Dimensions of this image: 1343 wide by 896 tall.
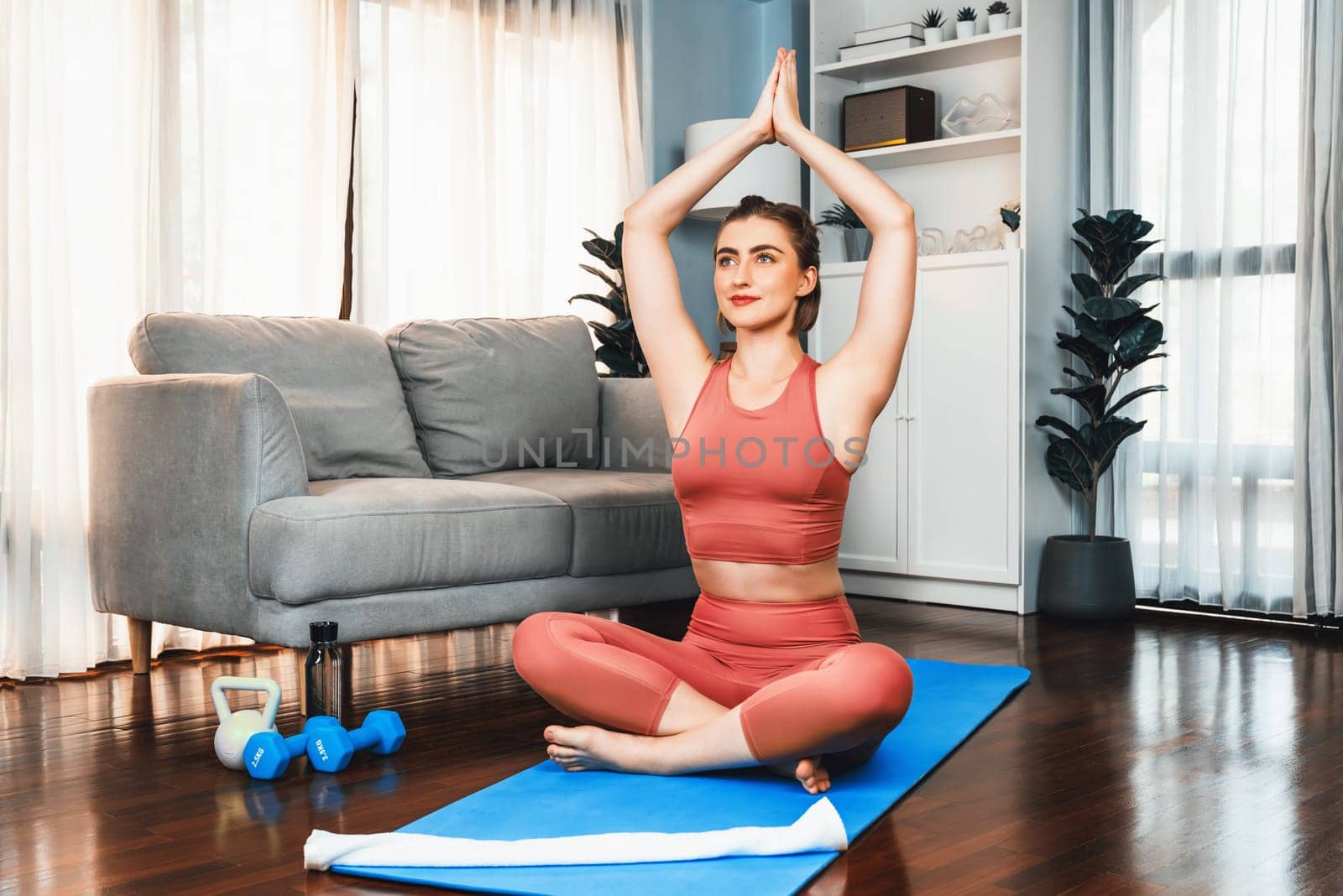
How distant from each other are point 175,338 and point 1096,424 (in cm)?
275

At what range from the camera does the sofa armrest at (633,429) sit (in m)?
3.70

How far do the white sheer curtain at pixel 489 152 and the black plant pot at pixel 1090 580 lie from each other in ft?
5.96

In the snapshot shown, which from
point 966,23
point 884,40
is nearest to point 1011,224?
point 966,23

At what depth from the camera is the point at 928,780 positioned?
2.22m

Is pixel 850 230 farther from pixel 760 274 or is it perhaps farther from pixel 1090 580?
pixel 760 274

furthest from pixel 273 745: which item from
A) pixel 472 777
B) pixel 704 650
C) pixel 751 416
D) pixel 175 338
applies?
pixel 175 338

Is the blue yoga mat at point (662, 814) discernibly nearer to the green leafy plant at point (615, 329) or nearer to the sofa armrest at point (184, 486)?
the sofa armrest at point (184, 486)

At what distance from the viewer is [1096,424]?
4.07 meters

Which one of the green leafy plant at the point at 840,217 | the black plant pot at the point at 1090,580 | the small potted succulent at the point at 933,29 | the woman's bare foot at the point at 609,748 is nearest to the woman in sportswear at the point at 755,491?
the woman's bare foot at the point at 609,748

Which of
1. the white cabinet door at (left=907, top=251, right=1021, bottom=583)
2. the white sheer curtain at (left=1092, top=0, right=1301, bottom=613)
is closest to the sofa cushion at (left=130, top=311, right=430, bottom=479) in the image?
the white cabinet door at (left=907, top=251, right=1021, bottom=583)

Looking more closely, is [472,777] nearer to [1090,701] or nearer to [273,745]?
[273,745]

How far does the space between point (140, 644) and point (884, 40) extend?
319cm

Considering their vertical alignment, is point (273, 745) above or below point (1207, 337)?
below

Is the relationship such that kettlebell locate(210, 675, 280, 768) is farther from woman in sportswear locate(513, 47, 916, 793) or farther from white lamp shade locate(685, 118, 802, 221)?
white lamp shade locate(685, 118, 802, 221)
